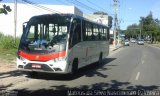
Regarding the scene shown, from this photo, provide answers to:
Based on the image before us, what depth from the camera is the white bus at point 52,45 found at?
14.2 metres

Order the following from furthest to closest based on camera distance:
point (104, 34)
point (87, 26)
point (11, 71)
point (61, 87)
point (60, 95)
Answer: point (104, 34), point (87, 26), point (11, 71), point (61, 87), point (60, 95)

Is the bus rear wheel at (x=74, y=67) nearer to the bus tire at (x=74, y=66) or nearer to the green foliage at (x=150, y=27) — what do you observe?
the bus tire at (x=74, y=66)

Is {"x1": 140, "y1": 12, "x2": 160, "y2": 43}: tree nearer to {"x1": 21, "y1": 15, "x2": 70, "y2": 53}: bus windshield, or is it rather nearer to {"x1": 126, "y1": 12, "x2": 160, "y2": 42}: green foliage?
{"x1": 126, "y1": 12, "x2": 160, "y2": 42}: green foliage

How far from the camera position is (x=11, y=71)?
16547 millimetres

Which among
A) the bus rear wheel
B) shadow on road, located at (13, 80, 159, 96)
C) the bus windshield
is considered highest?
the bus windshield

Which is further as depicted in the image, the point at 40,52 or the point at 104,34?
the point at 104,34

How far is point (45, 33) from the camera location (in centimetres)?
1505

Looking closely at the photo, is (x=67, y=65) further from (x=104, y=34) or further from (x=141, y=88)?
(x=104, y=34)

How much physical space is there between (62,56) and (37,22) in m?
2.24

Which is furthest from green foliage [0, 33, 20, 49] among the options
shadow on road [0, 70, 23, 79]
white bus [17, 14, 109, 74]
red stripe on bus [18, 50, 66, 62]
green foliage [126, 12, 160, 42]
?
green foliage [126, 12, 160, 42]

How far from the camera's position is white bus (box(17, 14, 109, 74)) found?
14.2m

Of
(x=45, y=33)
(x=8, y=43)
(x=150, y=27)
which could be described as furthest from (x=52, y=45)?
(x=150, y=27)

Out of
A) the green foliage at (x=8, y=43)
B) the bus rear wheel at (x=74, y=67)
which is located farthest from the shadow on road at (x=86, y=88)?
the green foliage at (x=8, y=43)

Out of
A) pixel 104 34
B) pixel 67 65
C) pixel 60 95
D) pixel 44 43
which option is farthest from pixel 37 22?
pixel 104 34
